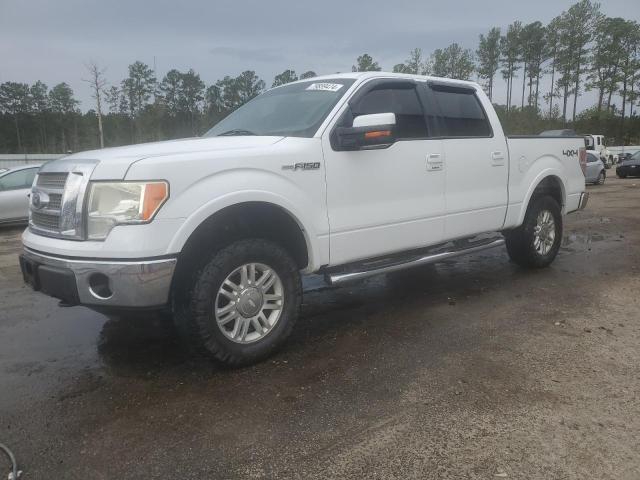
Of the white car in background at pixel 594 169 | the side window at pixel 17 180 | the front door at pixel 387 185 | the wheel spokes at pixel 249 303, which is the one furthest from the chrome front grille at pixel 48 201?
the white car in background at pixel 594 169

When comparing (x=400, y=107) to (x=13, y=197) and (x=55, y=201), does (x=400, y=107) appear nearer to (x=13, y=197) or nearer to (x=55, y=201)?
(x=55, y=201)

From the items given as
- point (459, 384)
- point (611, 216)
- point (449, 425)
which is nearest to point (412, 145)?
point (459, 384)

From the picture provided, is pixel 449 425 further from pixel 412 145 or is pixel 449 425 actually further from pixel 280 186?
pixel 412 145

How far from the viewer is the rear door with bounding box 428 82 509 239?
4645mm

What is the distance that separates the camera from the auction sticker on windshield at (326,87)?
412cm

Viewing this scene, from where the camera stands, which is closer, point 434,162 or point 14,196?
point 434,162

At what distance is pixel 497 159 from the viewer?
5098 millimetres

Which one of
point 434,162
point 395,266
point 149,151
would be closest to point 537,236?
point 434,162

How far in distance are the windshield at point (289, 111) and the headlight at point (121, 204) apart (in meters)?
1.22

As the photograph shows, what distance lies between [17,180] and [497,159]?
10.4 metres

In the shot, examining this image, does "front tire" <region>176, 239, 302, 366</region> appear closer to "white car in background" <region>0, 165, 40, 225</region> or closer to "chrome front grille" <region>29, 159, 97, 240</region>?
"chrome front grille" <region>29, 159, 97, 240</region>

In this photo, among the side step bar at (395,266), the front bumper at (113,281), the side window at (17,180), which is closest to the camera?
the front bumper at (113,281)

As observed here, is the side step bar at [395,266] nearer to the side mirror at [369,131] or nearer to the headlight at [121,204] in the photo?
the side mirror at [369,131]

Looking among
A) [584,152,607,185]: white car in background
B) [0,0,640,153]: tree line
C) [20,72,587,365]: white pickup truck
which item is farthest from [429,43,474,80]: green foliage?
[20,72,587,365]: white pickup truck
